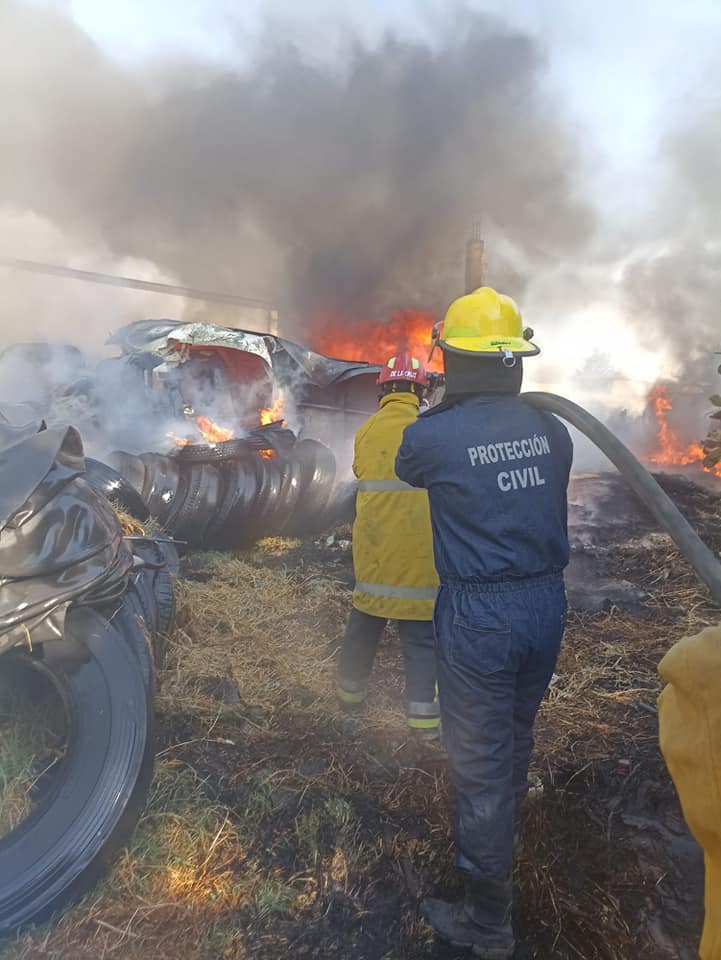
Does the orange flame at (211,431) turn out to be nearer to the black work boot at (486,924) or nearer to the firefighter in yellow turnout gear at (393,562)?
the firefighter in yellow turnout gear at (393,562)

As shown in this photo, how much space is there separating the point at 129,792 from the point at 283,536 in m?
4.93

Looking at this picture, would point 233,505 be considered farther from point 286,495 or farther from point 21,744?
point 21,744

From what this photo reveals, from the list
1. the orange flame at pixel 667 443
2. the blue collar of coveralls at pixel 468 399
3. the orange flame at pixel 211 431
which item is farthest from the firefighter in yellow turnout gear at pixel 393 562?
the orange flame at pixel 667 443

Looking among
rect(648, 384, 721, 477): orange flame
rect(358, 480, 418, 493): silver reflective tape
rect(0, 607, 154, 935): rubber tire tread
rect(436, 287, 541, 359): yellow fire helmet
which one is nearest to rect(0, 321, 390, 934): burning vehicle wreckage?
rect(0, 607, 154, 935): rubber tire tread

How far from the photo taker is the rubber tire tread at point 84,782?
2.12 meters

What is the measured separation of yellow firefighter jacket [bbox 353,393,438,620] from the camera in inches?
124

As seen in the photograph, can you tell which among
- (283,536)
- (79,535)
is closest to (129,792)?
(79,535)

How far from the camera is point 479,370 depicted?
7.25ft

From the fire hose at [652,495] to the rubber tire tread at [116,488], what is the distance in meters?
3.72

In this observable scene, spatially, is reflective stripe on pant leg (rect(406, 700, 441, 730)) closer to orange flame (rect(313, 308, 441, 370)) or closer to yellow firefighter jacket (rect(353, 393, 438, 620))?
yellow firefighter jacket (rect(353, 393, 438, 620))

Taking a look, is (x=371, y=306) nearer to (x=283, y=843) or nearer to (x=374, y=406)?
(x=374, y=406)

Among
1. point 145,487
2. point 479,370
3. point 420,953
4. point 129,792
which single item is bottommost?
point 420,953

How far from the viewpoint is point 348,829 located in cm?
252

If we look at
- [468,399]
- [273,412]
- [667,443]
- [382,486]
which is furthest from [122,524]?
[667,443]
